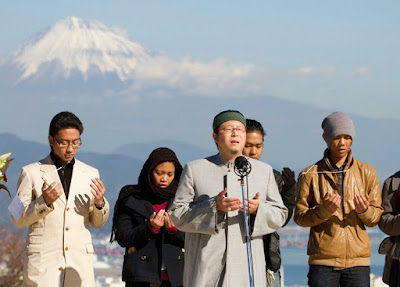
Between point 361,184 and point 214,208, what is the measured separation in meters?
1.83

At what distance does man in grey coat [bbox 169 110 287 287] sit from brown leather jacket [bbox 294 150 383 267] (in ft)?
3.04

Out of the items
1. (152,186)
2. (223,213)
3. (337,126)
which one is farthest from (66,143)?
(337,126)

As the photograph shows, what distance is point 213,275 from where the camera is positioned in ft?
25.3

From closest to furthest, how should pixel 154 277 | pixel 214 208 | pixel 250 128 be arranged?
pixel 214 208 → pixel 154 277 → pixel 250 128

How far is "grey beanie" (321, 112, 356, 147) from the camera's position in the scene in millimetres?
8719

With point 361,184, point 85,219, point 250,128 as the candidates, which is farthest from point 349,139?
point 85,219

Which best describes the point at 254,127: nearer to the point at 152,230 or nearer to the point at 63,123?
the point at 152,230

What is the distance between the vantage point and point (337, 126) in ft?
28.7

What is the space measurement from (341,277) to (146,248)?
1665mm

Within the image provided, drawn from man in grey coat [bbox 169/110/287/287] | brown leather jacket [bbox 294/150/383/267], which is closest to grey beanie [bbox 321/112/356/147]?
brown leather jacket [bbox 294/150/383/267]

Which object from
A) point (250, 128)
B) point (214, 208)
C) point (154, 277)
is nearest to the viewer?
point (214, 208)

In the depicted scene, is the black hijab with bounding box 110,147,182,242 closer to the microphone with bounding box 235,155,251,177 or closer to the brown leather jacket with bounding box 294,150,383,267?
the brown leather jacket with bounding box 294,150,383,267

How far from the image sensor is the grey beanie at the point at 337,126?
8.72 m

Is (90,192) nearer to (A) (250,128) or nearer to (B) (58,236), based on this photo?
(B) (58,236)
